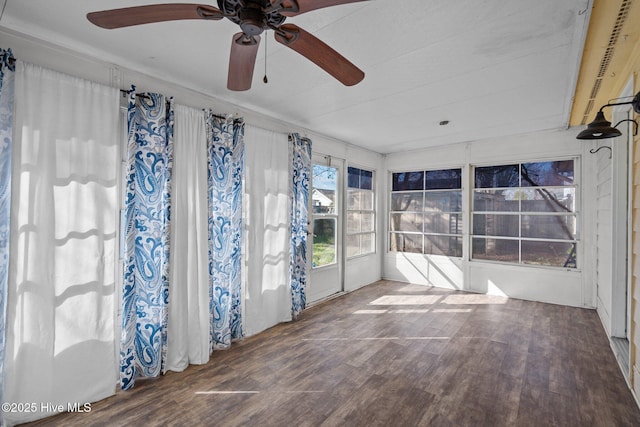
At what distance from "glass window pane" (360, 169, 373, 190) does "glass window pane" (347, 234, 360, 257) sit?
958 millimetres

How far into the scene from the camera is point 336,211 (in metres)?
4.92

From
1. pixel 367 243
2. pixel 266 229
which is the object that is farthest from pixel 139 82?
pixel 367 243

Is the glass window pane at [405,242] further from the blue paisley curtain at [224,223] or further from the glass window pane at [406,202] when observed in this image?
the blue paisley curtain at [224,223]

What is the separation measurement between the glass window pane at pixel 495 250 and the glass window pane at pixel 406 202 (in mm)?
1169

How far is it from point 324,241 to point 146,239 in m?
2.70

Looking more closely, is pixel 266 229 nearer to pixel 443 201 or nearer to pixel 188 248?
pixel 188 248

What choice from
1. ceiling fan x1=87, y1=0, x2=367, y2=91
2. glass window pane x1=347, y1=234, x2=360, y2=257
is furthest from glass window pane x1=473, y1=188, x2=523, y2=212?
ceiling fan x1=87, y1=0, x2=367, y2=91

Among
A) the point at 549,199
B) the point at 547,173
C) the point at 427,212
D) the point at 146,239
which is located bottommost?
the point at 146,239

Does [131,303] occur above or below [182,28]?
below

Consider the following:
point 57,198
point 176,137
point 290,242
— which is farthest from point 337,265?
point 57,198

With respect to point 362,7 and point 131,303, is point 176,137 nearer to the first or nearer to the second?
point 131,303

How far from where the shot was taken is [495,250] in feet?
16.2

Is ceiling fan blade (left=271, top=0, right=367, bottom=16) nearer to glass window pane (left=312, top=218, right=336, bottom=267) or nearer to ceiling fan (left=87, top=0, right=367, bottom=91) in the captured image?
ceiling fan (left=87, top=0, right=367, bottom=91)

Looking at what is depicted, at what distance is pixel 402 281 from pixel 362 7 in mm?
5018
